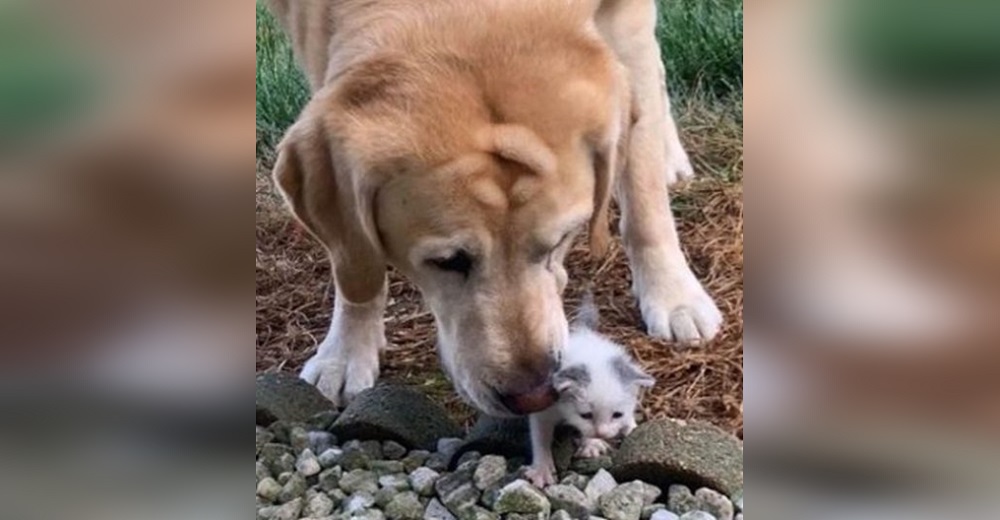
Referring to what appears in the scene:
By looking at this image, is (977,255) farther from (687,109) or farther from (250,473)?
(250,473)

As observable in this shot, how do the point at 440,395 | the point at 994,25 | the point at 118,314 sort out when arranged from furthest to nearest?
1. the point at 440,395
2. the point at 118,314
3. the point at 994,25

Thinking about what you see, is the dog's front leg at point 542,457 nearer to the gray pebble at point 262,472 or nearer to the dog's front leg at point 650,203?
the dog's front leg at point 650,203

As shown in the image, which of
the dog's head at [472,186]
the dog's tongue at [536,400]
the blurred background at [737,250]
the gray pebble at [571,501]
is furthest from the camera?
the gray pebble at [571,501]

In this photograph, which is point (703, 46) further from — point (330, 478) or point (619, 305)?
point (330, 478)

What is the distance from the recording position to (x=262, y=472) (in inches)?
97.3

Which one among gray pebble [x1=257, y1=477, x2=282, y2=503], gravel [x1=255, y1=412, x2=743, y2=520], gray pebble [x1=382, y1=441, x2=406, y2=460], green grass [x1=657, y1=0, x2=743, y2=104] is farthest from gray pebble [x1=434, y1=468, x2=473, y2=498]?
green grass [x1=657, y1=0, x2=743, y2=104]

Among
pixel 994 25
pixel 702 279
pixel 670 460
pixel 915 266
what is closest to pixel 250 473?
pixel 670 460

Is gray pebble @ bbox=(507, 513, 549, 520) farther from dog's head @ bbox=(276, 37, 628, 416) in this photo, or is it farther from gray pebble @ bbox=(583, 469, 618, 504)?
dog's head @ bbox=(276, 37, 628, 416)

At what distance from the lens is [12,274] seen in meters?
2.12

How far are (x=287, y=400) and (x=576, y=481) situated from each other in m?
0.62

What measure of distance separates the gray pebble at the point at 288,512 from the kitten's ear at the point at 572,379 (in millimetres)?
602

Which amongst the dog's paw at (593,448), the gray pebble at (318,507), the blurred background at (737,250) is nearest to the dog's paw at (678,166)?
the blurred background at (737,250)

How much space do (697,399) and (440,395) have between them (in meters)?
0.52

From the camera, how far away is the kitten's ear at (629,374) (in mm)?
2402
